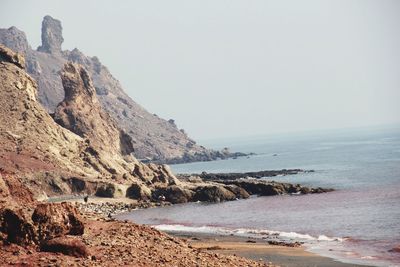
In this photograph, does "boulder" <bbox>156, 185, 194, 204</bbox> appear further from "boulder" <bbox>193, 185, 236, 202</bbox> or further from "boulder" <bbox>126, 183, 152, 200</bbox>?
"boulder" <bbox>126, 183, 152, 200</bbox>

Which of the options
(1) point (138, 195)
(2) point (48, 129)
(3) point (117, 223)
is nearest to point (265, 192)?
(1) point (138, 195)

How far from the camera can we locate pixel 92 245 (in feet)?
80.7

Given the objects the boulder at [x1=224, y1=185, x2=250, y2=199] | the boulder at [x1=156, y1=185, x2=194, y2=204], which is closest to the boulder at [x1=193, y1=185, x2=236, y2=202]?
the boulder at [x1=156, y1=185, x2=194, y2=204]

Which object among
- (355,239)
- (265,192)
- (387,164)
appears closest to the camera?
(355,239)

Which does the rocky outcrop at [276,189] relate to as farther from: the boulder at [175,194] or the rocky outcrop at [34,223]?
the rocky outcrop at [34,223]

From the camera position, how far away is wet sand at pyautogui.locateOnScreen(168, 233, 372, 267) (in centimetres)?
3472

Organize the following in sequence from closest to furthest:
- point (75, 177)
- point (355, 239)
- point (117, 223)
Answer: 1. point (117, 223)
2. point (355, 239)
3. point (75, 177)

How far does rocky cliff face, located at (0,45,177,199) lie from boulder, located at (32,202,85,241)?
192ft

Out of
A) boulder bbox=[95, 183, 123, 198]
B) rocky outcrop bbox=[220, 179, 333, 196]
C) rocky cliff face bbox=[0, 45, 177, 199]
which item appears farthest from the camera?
rocky outcrop bbox=[220, 179, 333, 196]

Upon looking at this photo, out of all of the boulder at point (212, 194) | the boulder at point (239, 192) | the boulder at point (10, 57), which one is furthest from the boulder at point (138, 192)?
the boulder at point (10, 57)

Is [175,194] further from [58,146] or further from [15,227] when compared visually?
[15,227]

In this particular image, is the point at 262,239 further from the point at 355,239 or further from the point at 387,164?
the point at 387,164

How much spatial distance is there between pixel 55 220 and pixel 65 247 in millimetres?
1825

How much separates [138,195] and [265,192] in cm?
2672
